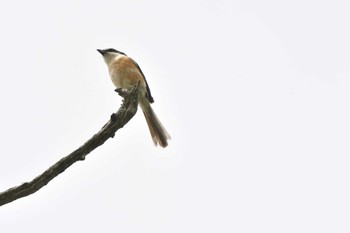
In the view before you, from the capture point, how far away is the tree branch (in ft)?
12.0

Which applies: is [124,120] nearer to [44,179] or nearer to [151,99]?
[44,179]

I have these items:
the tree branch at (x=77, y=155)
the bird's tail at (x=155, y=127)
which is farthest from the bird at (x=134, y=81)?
the tree branch at (x=77, y=155)

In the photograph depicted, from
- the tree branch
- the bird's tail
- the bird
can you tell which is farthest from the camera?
the bird's tail

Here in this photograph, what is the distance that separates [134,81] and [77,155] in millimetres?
3721

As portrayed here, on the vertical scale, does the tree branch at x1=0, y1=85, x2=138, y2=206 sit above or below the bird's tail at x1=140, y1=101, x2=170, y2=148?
A: below

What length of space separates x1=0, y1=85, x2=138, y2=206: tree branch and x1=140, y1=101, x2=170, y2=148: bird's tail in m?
3.34

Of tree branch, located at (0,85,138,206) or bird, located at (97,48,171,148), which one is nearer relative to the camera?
tree branch, located at (0,85,138,206)

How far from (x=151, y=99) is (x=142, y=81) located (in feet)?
1.18

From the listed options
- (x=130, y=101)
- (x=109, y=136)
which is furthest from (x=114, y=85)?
(x=109, y=136)

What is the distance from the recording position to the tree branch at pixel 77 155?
366 centimetres

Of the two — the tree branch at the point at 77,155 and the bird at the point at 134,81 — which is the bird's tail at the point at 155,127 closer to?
the bird at the point at 134,81

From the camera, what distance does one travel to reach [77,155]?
396cm

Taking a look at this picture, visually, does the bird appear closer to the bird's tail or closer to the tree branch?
the bird's tail

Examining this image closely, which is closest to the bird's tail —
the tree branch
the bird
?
the bird
